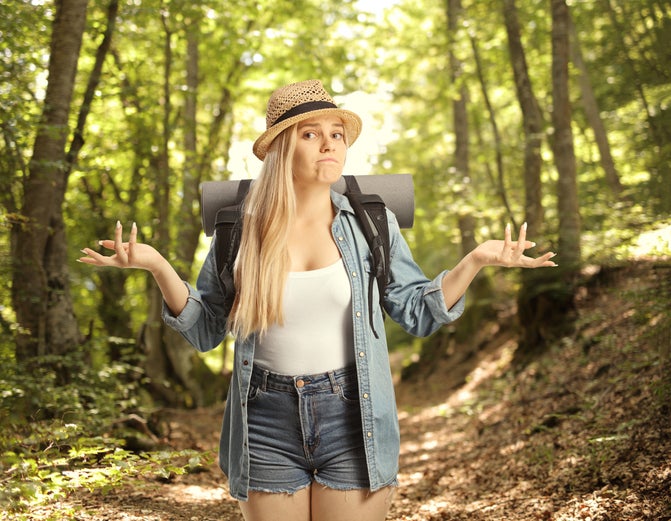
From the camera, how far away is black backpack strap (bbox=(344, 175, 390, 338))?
3068 mm

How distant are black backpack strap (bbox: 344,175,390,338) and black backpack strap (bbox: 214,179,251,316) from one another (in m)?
0.52

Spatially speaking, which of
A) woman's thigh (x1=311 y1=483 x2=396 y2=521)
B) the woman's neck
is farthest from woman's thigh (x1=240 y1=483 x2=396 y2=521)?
the woman's neck

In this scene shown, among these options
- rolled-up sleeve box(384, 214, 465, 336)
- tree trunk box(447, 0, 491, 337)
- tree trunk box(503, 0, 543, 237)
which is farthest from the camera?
tree trunk box(447, 0, 491, 337)

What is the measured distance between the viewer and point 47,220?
6848mm

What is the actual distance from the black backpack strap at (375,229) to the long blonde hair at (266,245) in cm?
31

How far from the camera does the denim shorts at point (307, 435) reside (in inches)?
115

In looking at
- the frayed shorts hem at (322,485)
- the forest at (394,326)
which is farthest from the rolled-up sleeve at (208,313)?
the forest at (394,326)

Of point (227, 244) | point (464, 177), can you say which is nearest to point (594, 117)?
point (464, 177)

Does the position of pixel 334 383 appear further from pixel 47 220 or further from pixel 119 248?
pixel 47 220

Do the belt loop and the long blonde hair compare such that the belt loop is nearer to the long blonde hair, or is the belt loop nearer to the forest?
the long blonde hair

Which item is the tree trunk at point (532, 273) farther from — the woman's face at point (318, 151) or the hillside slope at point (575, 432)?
the woman's face at point (318, 151)

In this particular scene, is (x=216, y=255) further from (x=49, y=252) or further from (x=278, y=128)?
(x=49, y=252)

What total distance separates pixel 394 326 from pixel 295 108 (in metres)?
16.6

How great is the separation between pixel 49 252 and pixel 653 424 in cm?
567
